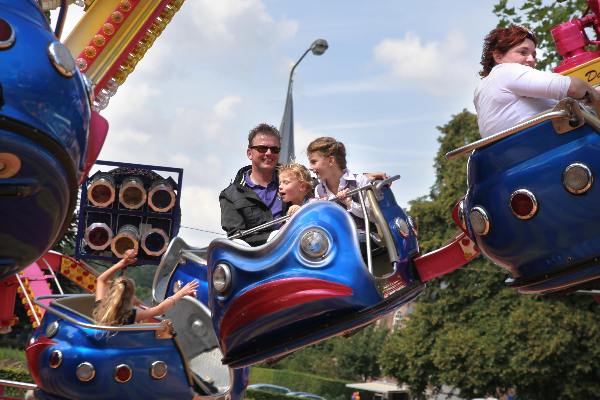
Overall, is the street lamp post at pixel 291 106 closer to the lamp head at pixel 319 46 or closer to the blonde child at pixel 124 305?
the lamp head at pixel 319 46

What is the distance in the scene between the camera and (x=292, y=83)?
20219mm

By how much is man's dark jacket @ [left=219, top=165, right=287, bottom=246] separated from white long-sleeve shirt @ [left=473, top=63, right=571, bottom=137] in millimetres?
1883

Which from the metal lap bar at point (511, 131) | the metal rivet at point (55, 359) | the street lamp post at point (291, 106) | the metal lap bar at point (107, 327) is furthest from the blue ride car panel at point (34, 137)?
the street lamp post at point (291, 106)

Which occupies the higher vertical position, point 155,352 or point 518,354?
point 155,352

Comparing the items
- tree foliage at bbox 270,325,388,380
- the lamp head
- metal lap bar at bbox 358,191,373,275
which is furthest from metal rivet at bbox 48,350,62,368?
tree foliage at bbox 270,325,388,380

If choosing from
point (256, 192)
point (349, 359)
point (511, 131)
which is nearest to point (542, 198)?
point (511, 131)

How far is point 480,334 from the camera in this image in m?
30.0

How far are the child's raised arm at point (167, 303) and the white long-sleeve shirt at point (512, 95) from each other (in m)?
2.89

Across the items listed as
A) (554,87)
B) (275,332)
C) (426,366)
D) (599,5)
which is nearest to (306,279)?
(275,332)

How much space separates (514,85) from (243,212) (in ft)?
7.40

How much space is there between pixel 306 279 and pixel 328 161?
114cm

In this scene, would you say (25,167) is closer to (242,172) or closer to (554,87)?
(554,87)

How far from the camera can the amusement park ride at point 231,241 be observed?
2.96 m

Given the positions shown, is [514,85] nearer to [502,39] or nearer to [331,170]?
[502,39]
